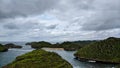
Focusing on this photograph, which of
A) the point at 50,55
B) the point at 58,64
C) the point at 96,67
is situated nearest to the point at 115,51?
the point at 96,67

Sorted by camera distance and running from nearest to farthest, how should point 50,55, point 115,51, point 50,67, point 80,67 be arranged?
point 50,67, point 50,55, point 80,67, point 115,51

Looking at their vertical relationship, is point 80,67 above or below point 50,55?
below

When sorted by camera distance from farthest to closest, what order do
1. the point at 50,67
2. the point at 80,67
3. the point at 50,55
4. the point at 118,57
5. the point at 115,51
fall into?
the point at 115,51, the point at 118,57, the point at 80,67, the point at 50,55, the point at 50,67

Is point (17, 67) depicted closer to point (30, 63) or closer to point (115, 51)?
point (30, 63)

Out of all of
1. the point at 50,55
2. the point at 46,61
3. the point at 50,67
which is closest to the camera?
the point at 50,67

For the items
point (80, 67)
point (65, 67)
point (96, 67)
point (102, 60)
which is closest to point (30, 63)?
point (65, 67)

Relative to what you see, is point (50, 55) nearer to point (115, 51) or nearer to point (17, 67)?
point (17, 67)

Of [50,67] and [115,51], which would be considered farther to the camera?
[115,51]

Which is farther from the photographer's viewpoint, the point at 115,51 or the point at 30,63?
the point at 115,51

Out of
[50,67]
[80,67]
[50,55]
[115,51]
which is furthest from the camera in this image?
[115,51]
